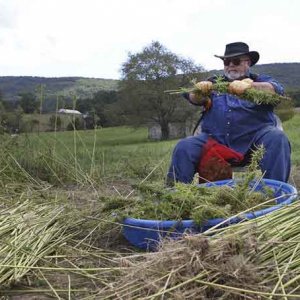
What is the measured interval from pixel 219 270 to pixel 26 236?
4.37 ft

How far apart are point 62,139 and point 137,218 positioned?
3.40m

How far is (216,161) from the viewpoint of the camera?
13.8 feet

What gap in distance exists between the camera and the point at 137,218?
309cm

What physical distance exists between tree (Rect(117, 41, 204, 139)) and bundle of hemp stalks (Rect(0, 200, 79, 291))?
38739 millimetres

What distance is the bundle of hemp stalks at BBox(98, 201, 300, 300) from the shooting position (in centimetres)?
199

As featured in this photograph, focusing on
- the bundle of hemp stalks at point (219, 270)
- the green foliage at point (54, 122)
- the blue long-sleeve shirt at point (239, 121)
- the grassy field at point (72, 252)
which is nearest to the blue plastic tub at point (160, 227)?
the grassy field at point (72, 252)

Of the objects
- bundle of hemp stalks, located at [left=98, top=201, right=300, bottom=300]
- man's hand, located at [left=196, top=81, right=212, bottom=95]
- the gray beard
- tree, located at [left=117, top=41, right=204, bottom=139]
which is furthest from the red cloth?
tree, located at [left=117, top=41, right=204, bottom=139]

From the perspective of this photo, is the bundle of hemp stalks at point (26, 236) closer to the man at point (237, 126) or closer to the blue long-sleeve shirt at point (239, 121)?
the man at point (237, 126)

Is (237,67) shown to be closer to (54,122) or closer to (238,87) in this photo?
(238,87)

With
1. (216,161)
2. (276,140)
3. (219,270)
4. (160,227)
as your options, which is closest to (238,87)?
(276,140)

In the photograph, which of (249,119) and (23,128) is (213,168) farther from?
(23,128)

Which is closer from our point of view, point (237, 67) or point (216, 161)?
point (216, 161)

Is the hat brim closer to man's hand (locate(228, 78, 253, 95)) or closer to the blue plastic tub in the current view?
A: man's hand (locate(228, 78, 253, 95))

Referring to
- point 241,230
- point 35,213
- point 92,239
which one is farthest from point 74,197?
point 241,230
